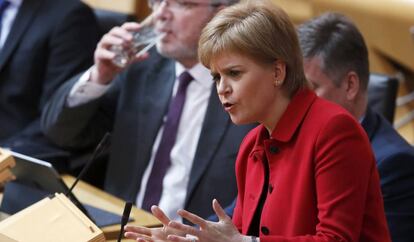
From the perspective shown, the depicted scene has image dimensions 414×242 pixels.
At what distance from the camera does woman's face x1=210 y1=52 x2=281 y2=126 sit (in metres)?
1.50

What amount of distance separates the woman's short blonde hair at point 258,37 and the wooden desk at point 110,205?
644mm

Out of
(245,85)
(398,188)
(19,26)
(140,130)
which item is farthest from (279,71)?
(19,26)

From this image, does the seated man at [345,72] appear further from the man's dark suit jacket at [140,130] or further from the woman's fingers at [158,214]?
the woman's fingers at [158,214]

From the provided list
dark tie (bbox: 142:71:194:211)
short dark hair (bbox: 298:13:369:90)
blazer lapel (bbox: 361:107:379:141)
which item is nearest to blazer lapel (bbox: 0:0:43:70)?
dark tie (bbox: 142:71:194:211)

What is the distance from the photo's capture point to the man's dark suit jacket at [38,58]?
310 cm

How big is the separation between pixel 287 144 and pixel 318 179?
0.12 meters

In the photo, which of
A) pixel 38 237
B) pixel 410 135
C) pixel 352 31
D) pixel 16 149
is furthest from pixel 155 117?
pixel 410 135

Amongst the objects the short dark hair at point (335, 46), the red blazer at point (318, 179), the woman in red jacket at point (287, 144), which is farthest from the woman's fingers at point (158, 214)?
the short dark hair at point (335, 46)

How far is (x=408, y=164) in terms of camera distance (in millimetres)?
1940

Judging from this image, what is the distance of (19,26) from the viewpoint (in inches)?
126

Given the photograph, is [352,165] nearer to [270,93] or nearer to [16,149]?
[270,93]

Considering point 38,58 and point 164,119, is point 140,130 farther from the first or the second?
point 38,58

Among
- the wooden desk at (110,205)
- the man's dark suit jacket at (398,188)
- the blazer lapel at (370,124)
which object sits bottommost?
the wooden desk at (110,205)

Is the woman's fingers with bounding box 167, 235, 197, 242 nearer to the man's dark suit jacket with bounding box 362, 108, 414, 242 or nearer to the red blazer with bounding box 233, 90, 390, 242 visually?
the red blazer with bounding box 233, 90, 390, 242
